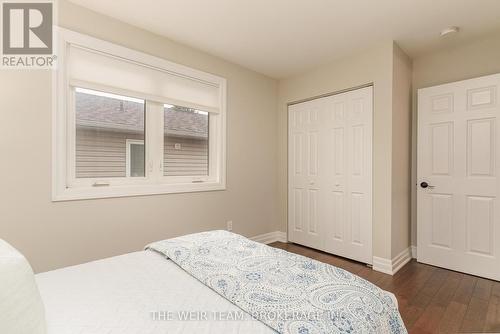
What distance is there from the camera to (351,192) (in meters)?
3.03

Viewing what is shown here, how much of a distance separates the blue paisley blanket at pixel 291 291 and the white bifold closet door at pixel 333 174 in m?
1.89

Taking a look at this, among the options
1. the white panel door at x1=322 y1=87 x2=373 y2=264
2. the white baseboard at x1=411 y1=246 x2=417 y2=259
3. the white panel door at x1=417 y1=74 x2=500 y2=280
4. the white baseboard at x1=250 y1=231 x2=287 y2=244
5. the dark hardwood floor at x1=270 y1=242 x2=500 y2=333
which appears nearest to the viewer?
the dark hardwood floor at x1=270 y1=242 x2=500 y2=333

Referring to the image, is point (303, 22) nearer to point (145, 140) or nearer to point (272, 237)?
point (145, 140)

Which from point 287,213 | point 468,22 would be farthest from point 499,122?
point 287,213

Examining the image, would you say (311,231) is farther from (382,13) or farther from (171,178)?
(382,13)

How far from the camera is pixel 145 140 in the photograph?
2.59 meters

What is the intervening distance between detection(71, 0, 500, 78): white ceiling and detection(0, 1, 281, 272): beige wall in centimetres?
21

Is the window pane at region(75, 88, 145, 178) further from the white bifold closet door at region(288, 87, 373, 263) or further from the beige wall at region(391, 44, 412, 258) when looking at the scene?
the beige wall at region(391, 44, 412, 258)

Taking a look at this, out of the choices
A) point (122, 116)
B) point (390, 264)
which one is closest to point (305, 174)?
point (390, 264)

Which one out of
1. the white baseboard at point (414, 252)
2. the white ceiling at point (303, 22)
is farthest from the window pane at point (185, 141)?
the white baseboard at point (414, 252)

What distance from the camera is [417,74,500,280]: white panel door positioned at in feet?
8.14

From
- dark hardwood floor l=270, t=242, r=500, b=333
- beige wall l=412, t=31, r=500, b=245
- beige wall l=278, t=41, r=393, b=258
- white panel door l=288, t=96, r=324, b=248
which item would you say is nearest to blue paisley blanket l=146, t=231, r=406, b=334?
dark hardwood floor l=270, t=242, r=500, b=333

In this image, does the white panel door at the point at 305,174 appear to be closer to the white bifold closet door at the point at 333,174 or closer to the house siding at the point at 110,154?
the white bifold closet door at the point at 333,174

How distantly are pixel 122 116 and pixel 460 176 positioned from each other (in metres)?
3.56
